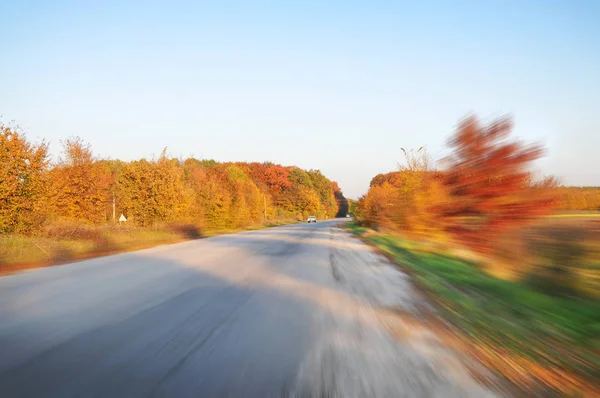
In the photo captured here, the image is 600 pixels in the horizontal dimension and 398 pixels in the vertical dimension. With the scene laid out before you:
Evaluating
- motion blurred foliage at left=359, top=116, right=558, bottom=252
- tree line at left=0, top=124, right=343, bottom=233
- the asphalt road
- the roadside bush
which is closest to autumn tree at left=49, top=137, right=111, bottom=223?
tree line at left=0, top=124, right=343, bottom=233

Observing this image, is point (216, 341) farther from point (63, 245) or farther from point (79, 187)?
point (79, 187)

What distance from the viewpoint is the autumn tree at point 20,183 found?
1625 centimetres

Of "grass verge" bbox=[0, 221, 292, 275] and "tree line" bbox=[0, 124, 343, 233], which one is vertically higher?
"tree line" bbox=[0, 124, 343, 233]

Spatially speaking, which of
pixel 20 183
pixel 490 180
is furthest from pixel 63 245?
pixel 490 180

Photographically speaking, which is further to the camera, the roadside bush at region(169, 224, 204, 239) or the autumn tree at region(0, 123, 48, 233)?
the roadside bush at region(169, 224, 204, 239)

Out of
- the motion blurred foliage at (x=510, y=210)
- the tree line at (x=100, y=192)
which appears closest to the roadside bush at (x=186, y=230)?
the tree line at (x=100, y=192)

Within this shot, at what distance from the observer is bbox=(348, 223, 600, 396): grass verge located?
13.6 ft

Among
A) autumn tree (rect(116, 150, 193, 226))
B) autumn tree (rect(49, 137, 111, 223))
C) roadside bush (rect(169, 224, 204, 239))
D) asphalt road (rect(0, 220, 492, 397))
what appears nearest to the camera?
asphalt road (rect(0, 220, 492, 397))

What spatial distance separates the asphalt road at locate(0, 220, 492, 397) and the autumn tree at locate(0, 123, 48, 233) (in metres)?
8.19

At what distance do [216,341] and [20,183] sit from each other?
15937 mm

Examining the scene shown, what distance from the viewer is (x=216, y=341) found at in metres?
4.98

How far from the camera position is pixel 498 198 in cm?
1062

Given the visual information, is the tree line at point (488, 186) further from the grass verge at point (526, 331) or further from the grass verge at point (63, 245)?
the grass verge at point (63, 245)

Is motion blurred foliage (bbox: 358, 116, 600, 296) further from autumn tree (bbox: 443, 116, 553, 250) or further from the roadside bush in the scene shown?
the roadside bush
